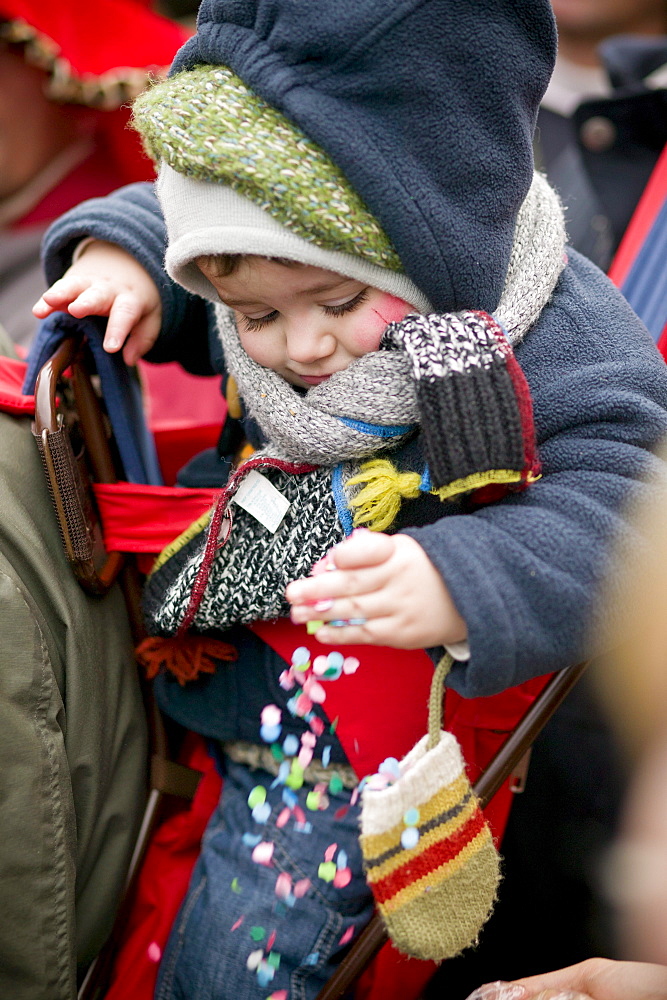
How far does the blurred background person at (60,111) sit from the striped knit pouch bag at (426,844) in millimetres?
1970

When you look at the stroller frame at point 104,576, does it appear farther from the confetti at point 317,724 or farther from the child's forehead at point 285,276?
the child's forehead at point 285,276

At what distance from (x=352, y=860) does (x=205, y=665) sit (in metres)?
0.34

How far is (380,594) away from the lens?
2.82 ft

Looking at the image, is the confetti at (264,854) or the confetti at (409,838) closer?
the confetti at (409,838)

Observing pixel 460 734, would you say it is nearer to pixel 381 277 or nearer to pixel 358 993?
pixel 358 993

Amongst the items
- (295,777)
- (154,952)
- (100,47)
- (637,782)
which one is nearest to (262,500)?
(295,777)

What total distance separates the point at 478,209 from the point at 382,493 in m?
0.34

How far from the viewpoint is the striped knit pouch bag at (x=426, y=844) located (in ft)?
3.09

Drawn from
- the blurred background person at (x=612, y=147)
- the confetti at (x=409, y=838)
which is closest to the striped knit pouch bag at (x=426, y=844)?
the confetti at (x=409, y=838)

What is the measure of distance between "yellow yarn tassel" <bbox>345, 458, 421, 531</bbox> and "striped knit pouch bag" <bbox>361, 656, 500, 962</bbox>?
0.62ft

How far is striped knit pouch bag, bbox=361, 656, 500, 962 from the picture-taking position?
94 cm

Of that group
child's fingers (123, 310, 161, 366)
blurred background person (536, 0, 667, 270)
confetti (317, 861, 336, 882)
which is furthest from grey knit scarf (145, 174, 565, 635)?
blurred background person (536, 0, 667, 270)

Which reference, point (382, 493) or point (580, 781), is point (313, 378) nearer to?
point (382, 493)

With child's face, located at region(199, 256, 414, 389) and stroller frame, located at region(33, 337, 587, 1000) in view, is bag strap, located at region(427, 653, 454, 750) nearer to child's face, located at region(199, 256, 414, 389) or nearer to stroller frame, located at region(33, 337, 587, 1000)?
stroller frame, located at region(33, 337, 587, 1000)
